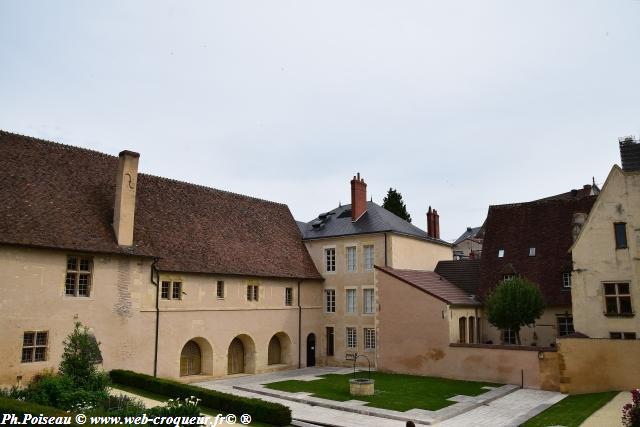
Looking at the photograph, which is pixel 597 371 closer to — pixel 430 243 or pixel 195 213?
pixel 430 243

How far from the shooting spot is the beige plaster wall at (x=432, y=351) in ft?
80.8

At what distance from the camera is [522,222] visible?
33.4m

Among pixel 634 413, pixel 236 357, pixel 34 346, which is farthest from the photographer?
pixel 236 357

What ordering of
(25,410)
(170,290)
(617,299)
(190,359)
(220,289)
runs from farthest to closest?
1. (220,289)
2. (190,359)
3. (170,290)
4. (617,299)
5. (25,410)

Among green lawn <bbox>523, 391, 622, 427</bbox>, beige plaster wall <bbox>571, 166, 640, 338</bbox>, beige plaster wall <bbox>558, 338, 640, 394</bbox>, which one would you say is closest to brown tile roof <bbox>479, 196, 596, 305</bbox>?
beige plaster wall <bbox>571, 166, 640, 338</bbox>

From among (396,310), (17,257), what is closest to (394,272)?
(396,310)

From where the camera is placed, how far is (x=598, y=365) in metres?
23.0

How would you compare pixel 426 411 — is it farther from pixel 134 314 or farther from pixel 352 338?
pixel 134 314

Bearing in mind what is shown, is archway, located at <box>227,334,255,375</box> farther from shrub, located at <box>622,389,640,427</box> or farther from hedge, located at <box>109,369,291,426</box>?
shrub, located at <box>622,389,640,427</box>

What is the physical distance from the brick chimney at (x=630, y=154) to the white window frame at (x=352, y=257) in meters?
15.8

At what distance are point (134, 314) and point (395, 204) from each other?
119 feet

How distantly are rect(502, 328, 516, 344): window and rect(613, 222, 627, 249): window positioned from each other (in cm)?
795

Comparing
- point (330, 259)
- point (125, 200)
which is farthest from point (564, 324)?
point (125, 200)

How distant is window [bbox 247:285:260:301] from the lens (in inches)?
1174
